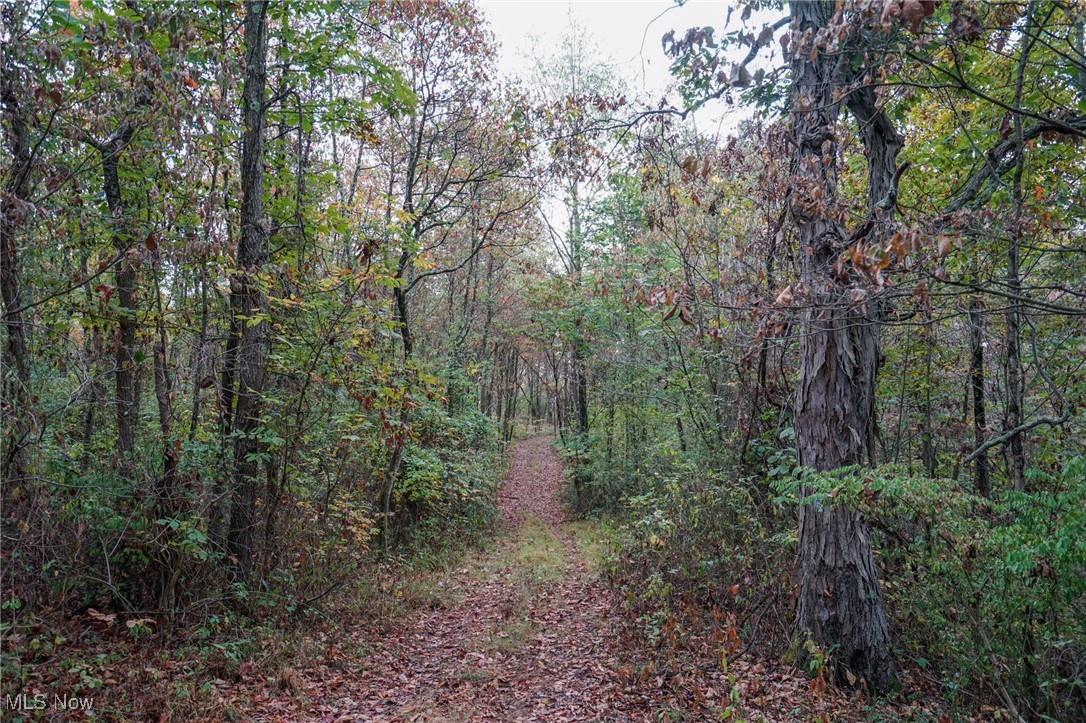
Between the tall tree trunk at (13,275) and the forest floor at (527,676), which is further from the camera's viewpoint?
the forest floor at (527,676)

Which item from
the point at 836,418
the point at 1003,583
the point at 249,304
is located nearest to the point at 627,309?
the point at 836,418

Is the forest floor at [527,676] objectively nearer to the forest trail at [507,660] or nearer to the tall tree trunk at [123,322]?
the forest trail at [507,660]

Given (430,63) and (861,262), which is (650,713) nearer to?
(861,262)

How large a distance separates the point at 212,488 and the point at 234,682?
205cm

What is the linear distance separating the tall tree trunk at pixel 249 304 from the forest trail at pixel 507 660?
213 centimetres

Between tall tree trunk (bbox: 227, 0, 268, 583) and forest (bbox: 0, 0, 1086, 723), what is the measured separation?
5 cm

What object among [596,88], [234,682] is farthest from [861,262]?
[596,88]

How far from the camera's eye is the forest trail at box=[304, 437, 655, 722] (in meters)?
5.57

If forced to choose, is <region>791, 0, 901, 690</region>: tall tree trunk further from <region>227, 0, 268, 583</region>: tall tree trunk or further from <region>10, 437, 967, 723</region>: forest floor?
<region>227, 0, 268, 583</region>: tall tree trunk

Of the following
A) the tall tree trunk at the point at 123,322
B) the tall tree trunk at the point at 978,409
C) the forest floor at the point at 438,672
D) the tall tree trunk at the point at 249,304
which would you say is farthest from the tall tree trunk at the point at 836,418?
the tall tree trunk at the point at 123,322

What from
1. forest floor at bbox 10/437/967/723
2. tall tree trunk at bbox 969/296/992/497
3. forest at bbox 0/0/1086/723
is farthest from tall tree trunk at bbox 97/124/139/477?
tall tree trunk at bbox 969/296/992/497

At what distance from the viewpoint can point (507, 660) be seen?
6.82 meters

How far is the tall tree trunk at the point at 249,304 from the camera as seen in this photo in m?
6.70

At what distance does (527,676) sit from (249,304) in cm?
540
